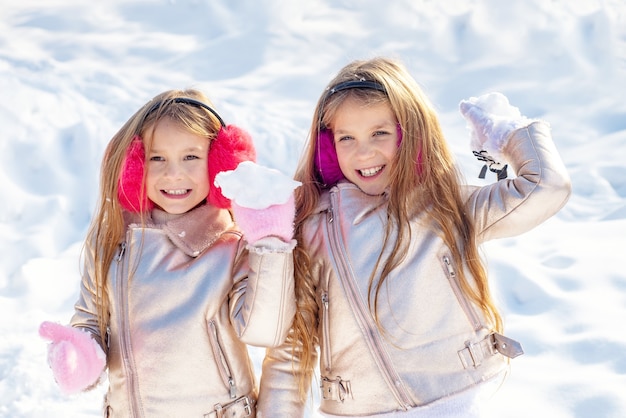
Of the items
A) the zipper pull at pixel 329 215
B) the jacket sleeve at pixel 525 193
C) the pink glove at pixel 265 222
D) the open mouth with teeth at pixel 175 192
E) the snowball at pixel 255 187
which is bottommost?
the jacket sleeve at pixel 525 193

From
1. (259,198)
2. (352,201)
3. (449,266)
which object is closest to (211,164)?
(259,198)

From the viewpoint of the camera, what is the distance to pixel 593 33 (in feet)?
21.5

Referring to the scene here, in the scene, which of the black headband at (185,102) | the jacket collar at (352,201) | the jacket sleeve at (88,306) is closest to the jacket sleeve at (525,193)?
the jacket collar at (352,201)

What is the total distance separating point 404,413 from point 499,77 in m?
5.14

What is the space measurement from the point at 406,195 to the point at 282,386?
2.29 ft

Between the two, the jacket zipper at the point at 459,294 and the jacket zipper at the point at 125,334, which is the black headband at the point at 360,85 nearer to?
the jacket zipper at the point at 459,294

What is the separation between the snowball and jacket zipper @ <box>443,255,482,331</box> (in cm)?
52

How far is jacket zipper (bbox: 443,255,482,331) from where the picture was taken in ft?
6.22

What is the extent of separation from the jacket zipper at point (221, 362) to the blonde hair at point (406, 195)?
0.21 m

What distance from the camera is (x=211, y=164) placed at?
2.05 metres

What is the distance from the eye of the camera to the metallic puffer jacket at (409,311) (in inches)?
73.0

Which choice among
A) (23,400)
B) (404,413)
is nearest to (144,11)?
(23,400)

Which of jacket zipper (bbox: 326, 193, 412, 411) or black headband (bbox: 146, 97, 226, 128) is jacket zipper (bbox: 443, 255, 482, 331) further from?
black headband (bbox: 146, 97, 226, 128)

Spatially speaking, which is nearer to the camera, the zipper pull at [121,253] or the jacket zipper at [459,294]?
the jacket zipper at [459,294]
